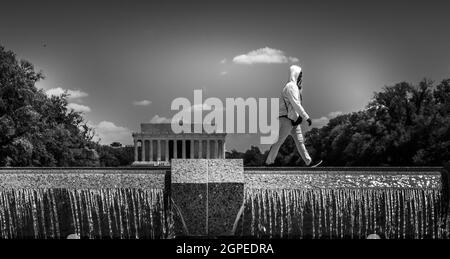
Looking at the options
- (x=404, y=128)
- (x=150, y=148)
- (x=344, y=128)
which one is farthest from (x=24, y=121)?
(x=150, y=148)

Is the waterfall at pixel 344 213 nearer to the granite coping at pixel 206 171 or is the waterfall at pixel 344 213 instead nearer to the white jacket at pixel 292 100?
the granite coping at pixel 206 171

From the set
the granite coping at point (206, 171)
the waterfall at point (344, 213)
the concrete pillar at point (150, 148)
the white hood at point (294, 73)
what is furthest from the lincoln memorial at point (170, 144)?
the granite coping at point (206, 171)

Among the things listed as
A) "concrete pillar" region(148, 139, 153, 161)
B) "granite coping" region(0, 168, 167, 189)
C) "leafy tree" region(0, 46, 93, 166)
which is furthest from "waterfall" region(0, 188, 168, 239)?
"concrete pillar" region(148, 139, 153, 161)

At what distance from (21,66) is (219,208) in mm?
34250

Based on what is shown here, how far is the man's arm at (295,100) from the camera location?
19406mm

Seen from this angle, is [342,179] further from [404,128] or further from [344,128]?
[344,128]

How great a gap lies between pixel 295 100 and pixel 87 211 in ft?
20.2

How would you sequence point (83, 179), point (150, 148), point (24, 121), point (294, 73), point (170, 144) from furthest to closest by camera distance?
point (170, 144), point (150, 148), point (24, 121), point (294, 73), point (83, 179)

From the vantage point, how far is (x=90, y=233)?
17344 mm

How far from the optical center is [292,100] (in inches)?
770

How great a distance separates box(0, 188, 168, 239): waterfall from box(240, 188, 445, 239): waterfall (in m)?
2.27

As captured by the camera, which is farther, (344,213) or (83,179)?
(344,213)

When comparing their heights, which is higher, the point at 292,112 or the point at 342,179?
the point at 292,112
